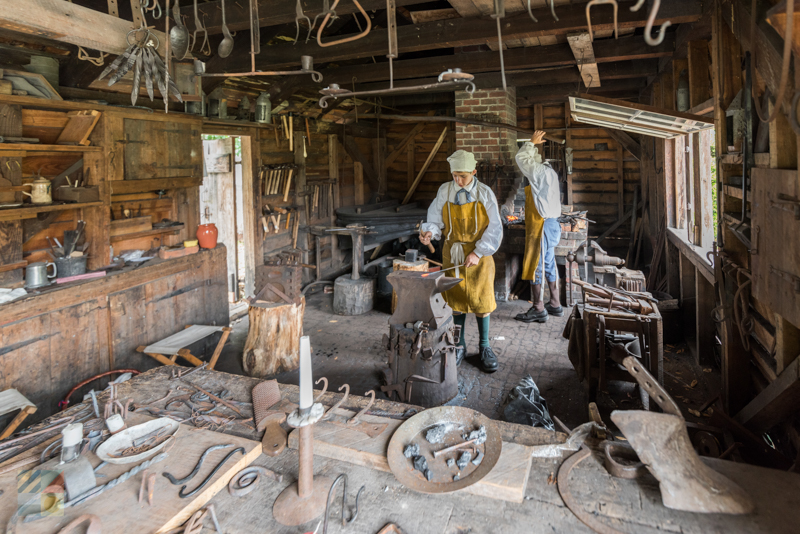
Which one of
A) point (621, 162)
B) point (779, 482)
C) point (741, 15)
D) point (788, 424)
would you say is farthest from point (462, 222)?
point (621, 162)

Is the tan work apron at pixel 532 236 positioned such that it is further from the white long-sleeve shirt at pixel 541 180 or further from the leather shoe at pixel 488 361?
the leather shoe at pixel 488 361

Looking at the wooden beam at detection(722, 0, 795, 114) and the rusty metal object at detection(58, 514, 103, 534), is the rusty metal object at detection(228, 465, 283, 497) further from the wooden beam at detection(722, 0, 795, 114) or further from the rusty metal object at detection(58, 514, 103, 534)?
the wooden beam at detection(722, 0, 795, 114)

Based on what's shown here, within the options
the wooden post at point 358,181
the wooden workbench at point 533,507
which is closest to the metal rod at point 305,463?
the wooden workbench at point 533,507

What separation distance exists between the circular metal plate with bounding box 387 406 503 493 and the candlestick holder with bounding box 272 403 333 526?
29 cm

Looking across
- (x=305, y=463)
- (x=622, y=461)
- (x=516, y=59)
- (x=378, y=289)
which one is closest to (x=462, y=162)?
(x=516, y=59)

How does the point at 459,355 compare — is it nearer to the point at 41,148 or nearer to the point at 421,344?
the point at 421,344

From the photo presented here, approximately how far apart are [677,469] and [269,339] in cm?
383

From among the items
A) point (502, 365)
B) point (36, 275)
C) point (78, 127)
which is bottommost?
point (502, 365)

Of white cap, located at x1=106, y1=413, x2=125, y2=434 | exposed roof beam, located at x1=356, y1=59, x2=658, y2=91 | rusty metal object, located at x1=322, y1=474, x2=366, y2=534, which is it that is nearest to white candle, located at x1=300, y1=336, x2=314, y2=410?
rusty metal object, located at x1=322, y1=474, x2=366, y2=534

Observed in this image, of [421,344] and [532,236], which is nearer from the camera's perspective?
[421,344]

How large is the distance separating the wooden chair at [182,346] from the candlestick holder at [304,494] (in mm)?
2750

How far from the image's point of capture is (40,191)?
3.90 metres

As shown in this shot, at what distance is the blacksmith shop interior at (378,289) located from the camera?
5.68ft

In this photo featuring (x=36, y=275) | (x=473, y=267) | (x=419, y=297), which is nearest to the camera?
(x=36, y=275)
